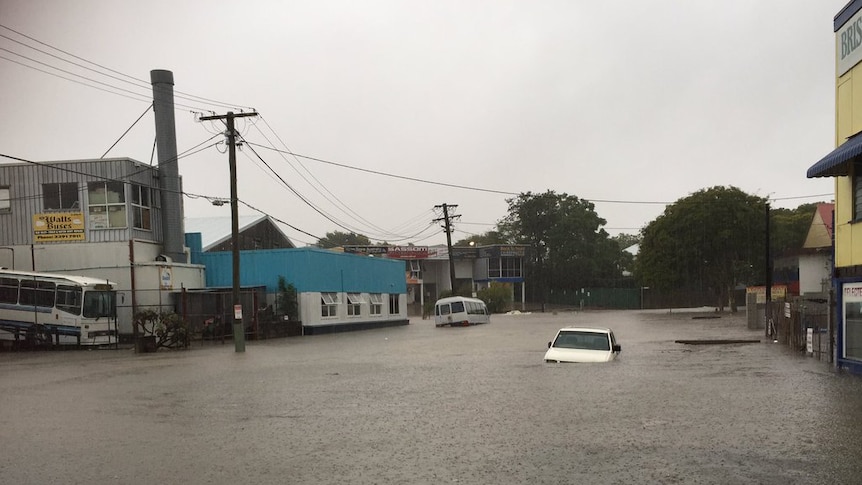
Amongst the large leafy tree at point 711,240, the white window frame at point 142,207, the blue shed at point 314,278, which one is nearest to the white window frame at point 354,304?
the blue shed at point 314,278

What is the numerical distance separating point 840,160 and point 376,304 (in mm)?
38618

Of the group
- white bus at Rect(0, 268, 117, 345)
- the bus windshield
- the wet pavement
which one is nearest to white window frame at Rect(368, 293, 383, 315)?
the bus windshield

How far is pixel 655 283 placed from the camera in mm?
64562

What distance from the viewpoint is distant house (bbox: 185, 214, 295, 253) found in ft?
153

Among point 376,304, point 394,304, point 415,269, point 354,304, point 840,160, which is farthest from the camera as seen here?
point 415,269

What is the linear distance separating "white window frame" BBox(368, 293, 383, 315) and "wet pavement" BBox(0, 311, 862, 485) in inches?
1227

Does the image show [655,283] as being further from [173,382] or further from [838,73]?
[173,382]

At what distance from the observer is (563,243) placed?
94.3m

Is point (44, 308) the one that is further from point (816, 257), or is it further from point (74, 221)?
point (816, 257)

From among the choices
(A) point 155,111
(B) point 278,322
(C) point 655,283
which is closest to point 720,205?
(C) point 655,283

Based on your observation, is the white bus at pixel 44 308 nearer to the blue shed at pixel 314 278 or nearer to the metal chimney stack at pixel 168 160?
the metal chimney stack at pixel 168 160

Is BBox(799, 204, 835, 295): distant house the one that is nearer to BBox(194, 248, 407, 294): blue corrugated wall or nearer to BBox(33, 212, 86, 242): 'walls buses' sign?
BBox(194, 248, 407, 294): blue corrugated wall

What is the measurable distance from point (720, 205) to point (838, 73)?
4579cm

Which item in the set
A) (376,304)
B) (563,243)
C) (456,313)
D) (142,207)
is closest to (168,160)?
(142,207)
